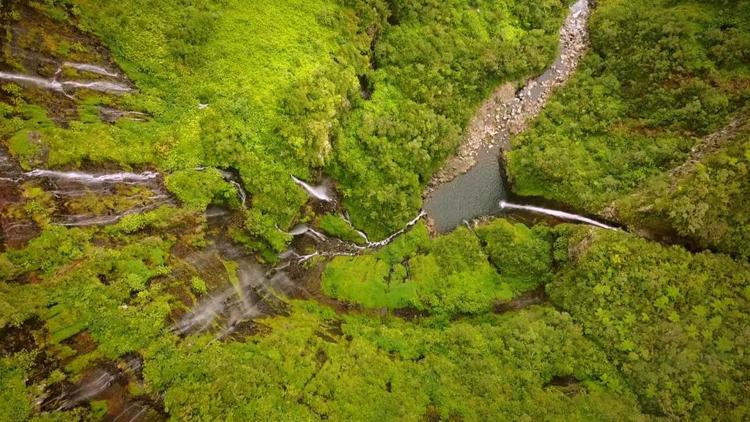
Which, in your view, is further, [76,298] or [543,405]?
[543,405]

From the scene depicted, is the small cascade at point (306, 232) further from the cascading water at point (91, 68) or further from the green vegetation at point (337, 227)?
the cascading water at point (91, 68)

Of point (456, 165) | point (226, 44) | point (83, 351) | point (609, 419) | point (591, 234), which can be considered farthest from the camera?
Result: point (456, 165)

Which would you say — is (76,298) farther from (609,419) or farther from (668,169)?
(668,169)

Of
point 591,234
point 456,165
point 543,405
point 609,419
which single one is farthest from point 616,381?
point 456,165

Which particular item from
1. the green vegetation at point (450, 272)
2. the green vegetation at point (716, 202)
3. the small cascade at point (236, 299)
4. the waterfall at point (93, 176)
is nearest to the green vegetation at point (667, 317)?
the green vegetation at point (716, 202)

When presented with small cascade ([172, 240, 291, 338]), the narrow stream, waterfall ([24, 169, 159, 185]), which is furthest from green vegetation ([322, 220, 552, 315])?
waterfall ([24, 169, 159, 185])

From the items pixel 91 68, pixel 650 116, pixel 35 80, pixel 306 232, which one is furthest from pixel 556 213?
pixel 35 80
